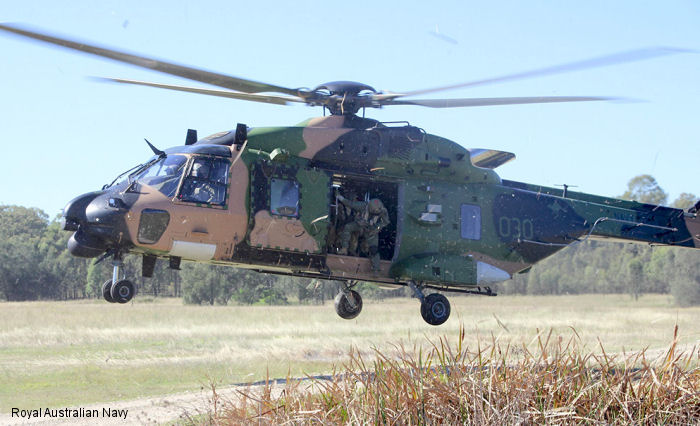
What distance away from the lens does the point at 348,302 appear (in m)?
14.2

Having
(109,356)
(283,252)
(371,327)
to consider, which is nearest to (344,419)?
(283,252)

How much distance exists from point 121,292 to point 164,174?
198 centimetres

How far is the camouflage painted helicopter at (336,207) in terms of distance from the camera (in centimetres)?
1120

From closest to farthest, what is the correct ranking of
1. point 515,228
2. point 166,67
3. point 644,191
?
point 166,67
point 515,228
point 644,191

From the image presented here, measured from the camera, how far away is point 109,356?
21156mm

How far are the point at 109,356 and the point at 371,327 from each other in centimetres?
1101

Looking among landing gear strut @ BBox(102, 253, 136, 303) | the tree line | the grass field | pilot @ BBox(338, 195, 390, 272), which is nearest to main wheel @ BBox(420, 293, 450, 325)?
the grass field

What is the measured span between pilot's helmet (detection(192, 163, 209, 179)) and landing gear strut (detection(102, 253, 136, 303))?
1751mm

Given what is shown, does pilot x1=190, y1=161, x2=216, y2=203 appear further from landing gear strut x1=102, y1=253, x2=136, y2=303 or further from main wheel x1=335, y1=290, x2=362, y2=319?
main wheel x1=335, y1=290, x2=362, y2=319

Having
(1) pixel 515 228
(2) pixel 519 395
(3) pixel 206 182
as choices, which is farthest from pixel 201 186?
(2) pixel 519 395

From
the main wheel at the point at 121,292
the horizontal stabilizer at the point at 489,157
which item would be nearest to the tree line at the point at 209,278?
the horizontal stabilizer at the point at 489,157

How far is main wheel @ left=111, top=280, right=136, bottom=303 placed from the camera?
11000 millimetres

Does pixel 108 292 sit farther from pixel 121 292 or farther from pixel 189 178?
pixel 189 178

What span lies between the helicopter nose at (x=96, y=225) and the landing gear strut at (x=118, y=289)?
30 centimetres
